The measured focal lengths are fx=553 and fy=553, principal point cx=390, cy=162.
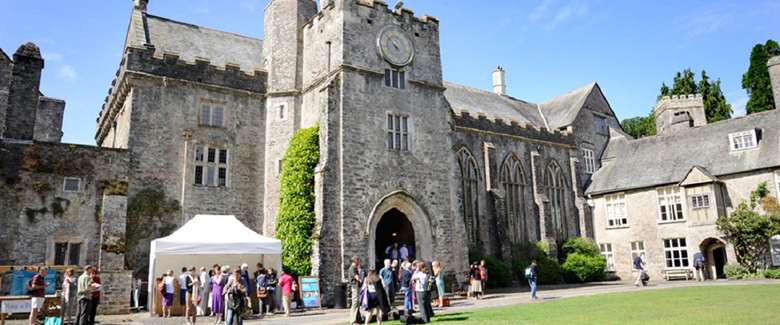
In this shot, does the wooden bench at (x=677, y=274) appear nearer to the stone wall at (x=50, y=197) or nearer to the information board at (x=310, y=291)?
the information board at (x=310, y=291)

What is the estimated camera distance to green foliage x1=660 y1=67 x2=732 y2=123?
5059 centimetres

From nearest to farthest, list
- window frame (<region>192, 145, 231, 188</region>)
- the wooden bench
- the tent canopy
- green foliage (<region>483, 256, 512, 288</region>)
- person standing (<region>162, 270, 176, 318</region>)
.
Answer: person standing (<region>162, 270, 176, 318</region>), the tent canopy, window frame (<region>192, 145, 231, 188</region>), green foliage (<region>483, 256, 512, 288</region>), the wooden bench

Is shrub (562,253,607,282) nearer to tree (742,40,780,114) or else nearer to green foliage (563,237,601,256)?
green foliage (563,237,601,256)

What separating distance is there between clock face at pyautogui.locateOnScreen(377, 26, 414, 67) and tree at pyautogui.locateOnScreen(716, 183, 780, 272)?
19.0 m

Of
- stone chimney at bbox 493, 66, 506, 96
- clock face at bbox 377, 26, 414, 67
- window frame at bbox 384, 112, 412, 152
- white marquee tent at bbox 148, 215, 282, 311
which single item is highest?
stone chimney at bbox 493, 66, 506, 96

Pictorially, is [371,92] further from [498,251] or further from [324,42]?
[498,251]

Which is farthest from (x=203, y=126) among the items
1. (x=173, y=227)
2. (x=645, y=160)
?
(x=645, y=160)

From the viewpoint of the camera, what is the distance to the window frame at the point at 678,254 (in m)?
31.7

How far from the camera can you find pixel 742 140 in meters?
31.4

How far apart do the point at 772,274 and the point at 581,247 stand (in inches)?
380

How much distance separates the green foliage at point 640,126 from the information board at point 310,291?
46104mm

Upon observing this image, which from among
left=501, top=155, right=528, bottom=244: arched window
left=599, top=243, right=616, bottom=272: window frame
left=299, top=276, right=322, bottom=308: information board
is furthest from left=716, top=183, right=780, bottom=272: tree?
left=299, top=276, right=322, bottom=308: information board

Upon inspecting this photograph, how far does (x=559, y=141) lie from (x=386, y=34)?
1711 centimetres

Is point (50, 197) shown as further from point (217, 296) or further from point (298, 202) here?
point (298, 202)
